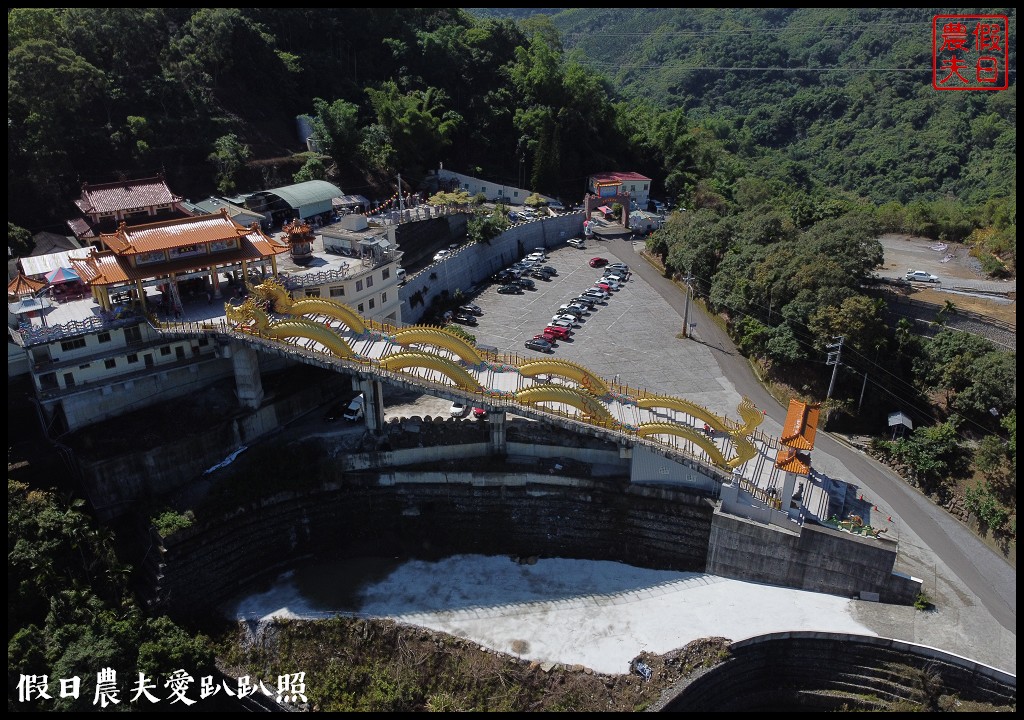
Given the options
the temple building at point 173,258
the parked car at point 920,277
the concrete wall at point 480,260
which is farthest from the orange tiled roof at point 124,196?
the parked car at point 920,277

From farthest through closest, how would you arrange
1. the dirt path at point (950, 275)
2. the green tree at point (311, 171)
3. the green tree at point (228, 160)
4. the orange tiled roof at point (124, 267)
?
the green tree at point (311, 171) → the green tree at point (228, 160) → the dirt path at point (950, 275) → the orange tiled roof at point (124, 267)

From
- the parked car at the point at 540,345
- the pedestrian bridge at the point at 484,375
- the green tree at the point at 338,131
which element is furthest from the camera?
the green tree at the point at 338,131

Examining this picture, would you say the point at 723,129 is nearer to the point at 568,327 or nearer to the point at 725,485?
the point at 568,327

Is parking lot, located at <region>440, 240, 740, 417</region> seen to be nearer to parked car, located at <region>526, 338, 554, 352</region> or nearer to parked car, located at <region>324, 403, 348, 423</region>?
parked car, located at <region>526, 338, 554, 352</region>

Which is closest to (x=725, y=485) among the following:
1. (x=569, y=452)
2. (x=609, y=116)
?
(x=569, y=452)

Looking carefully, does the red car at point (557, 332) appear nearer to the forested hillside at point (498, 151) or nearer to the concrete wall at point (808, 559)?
the forested hillside at point (498, 151)

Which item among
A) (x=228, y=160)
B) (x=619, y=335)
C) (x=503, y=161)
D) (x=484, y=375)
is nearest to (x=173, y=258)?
(x=484, y=375)

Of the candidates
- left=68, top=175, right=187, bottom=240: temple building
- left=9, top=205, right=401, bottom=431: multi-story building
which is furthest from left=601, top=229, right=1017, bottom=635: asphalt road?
left=68, top=175, right=187, bottom=240: temple building
